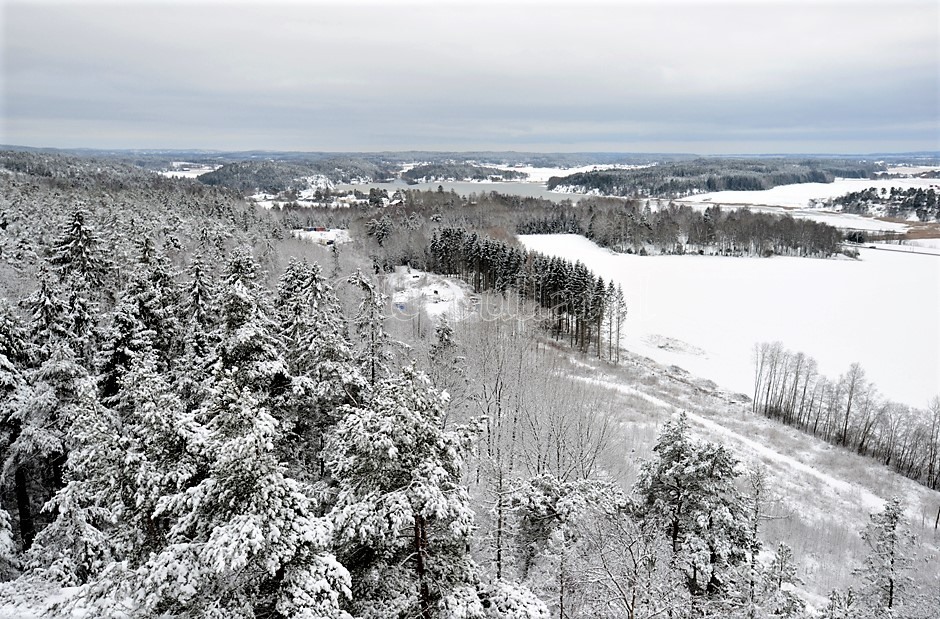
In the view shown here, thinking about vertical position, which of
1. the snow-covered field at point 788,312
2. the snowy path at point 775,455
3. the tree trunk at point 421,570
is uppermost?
the tree trunk at point 421,570

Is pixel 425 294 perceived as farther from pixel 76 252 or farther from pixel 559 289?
pixel 76 252

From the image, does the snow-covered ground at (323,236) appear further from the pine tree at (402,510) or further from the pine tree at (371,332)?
the pine tree at (402,510)

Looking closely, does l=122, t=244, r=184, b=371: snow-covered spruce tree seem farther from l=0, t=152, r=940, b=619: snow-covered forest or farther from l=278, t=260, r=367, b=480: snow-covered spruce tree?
l=278, t=260, r=367, b=480: snow-covered spruce tree

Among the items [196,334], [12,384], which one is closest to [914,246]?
[196,334]

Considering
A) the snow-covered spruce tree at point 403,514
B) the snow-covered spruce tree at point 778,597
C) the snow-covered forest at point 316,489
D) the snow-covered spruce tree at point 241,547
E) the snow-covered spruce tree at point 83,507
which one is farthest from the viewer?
the snow-covered spruce tree at point 778,597

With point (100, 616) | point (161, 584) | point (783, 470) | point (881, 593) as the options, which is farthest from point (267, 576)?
point (783, 470)

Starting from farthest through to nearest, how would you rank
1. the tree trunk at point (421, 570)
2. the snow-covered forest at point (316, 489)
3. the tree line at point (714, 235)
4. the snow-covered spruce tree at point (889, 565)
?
the tree line at point (714, 235) < the snow-covered spruce tree at point (889, 565) < the tree trunk at point (421, 570) < the snow-covered forest at point (316, 489)

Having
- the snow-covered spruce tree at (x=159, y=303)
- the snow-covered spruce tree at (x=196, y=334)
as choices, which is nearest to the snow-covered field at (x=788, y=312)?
the snow-covered spruce tree at (x=196, y=334)
